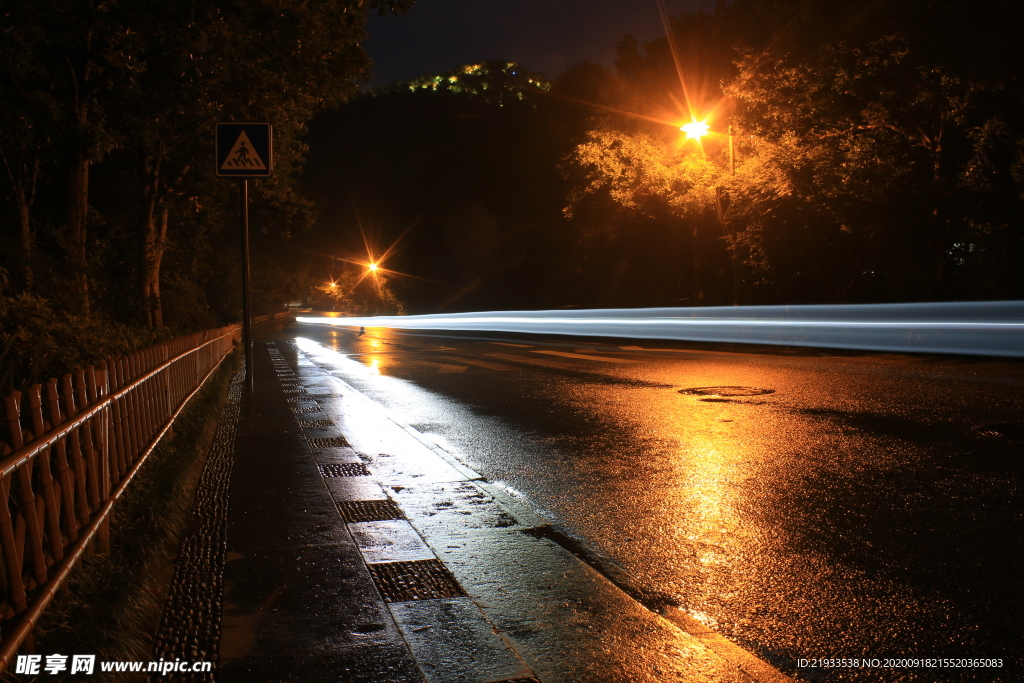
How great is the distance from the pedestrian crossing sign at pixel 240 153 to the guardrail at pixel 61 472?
480 cm

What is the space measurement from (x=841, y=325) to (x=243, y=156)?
15.2 meters

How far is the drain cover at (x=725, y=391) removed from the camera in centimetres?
1200

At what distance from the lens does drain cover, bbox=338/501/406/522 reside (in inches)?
227

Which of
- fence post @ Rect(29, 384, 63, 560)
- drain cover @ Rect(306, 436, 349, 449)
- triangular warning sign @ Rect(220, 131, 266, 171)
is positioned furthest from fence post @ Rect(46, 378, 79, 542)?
Answer: triangular warning sign @ Rect(220, 131, 266, 171)

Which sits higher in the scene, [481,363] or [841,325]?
[841,325]

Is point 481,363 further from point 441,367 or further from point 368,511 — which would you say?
point 368,511

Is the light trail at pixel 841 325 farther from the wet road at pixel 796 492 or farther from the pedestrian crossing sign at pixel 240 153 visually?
the pedestrian crossing sign at pixel 240 153

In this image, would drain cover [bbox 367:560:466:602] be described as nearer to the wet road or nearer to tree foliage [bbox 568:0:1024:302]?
the wet road

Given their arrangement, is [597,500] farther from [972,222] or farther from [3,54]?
[972,222]

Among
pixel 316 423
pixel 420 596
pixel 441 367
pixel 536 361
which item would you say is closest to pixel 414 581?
pixel 420 596

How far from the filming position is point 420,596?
4203 mm

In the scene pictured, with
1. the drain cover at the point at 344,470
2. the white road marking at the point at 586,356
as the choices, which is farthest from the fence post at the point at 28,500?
the white road marking at the point at 586,356

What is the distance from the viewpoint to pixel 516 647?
11.8 ft

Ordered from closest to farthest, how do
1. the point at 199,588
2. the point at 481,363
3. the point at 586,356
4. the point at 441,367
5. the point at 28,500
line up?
the point at 28,500 → the point at 199,588 → the point at 441,367 → the point at 481,363 → the point at 586,356
